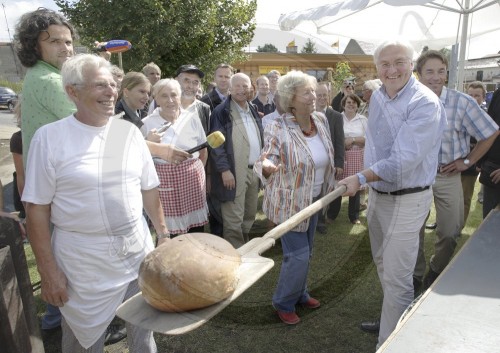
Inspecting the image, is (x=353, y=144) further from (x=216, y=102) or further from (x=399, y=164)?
(x=399, y=164)

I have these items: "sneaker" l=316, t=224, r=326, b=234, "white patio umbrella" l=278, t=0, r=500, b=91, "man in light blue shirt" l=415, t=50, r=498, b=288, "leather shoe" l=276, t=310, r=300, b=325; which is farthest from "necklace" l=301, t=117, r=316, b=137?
"white patio umbrella" l=278, t=0, r=500, b=91

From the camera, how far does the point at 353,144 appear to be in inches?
199

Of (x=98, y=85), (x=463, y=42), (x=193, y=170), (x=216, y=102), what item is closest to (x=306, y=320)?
(x=193, y=170)

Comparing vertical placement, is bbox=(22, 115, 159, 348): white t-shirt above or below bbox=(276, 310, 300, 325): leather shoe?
above

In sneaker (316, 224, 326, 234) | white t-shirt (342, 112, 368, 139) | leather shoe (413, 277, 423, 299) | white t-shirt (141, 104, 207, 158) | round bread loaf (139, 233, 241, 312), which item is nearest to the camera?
round bread loaf (139, 233, 241, 312)

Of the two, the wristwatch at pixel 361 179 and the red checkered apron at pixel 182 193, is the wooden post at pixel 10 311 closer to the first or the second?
the red checkered apron at pixel 182 193

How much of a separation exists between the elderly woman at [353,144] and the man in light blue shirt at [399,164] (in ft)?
7.90

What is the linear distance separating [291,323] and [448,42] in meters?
6.95

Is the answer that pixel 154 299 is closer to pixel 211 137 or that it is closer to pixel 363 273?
pixel 211 137

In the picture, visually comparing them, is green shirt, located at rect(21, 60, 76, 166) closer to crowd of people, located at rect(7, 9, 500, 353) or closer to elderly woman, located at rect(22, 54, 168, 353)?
crowd of people, located at rect(7, 9, 500, 353)

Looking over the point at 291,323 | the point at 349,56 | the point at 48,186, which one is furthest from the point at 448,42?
the point at 48,186

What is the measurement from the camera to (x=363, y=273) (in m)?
3.79

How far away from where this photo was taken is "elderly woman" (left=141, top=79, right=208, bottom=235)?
346 centimetres

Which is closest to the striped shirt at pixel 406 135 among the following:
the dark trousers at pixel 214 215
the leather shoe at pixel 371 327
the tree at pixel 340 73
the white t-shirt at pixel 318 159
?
the white t-shirt at pixel 318 159
